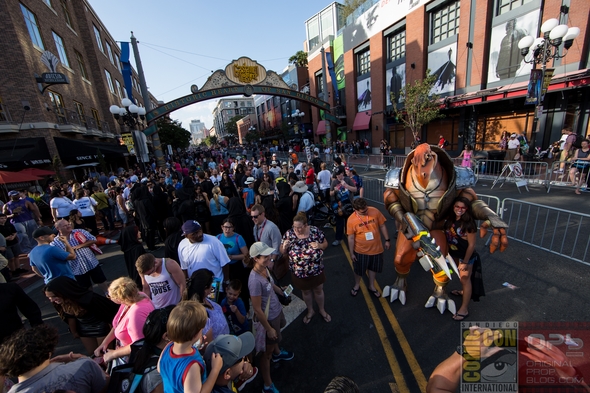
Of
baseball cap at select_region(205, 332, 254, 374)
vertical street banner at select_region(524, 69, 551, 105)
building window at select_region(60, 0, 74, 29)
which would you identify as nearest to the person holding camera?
baseball cap at select_region(205, 332, 254, 374)

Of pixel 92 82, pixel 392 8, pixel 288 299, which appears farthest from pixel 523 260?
pixel 92 82

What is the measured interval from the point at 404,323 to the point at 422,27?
20.2m

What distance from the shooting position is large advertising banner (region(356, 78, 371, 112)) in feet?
76.2

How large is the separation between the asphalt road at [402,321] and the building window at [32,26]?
1529 cm

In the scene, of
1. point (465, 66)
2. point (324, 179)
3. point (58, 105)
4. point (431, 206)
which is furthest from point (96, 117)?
point (465, 66)

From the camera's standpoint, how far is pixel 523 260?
177 inches

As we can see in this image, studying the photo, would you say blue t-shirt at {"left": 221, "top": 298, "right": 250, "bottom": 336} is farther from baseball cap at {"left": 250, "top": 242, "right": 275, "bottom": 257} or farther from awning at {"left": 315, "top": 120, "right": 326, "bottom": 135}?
awning at {"left": 315, "top": 120, "right": 326, "bottom": 135}

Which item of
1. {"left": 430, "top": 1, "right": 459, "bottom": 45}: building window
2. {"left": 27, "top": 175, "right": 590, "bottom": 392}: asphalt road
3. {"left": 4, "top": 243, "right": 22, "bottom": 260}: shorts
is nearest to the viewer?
{"left": 27, "top": 175, "right": 590, "bottom": 392}: asphalt road

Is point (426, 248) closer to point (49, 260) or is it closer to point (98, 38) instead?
point (49, 260)

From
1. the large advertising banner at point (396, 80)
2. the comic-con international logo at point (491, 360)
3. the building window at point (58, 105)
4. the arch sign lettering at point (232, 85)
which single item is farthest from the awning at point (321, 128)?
the comic-con international logo at point (491, 360)

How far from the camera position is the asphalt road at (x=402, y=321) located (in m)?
2.75

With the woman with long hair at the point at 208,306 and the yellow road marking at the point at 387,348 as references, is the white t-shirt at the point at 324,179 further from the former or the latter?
the woman with long hair at the point at 208,306

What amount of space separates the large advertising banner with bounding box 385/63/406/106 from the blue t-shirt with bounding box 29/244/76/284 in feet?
68.2

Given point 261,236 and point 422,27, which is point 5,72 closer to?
point 261,236
